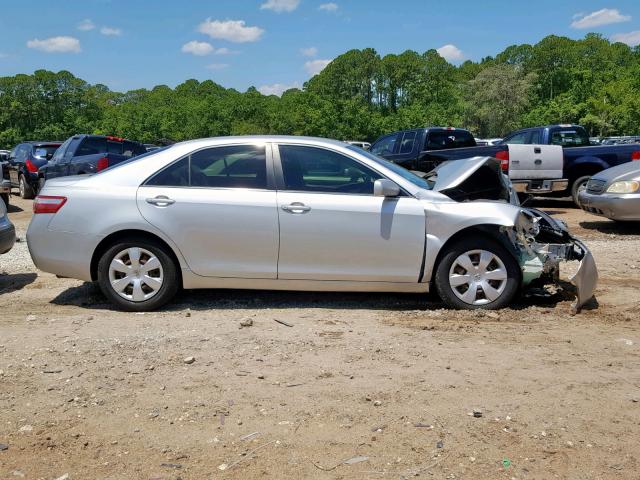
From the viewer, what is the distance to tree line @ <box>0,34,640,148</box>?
58.8 metres

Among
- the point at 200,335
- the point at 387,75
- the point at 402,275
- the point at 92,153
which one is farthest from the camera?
the point at 387,75

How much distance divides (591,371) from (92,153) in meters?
14.3

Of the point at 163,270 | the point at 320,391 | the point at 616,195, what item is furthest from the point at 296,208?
the point at 616,195

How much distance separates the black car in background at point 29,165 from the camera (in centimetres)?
1841

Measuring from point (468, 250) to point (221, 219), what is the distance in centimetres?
223

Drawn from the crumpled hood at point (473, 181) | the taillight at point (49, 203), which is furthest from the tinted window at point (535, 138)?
the taillight at point (49, 203)

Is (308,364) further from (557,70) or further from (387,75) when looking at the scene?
(557,70)

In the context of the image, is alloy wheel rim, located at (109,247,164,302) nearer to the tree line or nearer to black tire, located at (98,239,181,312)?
black tire, located at (98,239,181,312)

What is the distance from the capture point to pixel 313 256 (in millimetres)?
5715

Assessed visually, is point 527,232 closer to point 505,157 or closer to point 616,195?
point 616,195

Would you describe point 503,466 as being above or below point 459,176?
below

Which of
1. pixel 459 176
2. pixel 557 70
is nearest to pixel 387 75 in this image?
pixel 557 70

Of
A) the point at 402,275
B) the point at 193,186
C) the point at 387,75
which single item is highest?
the point at 387,75

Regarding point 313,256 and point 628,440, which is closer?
point 628,440
